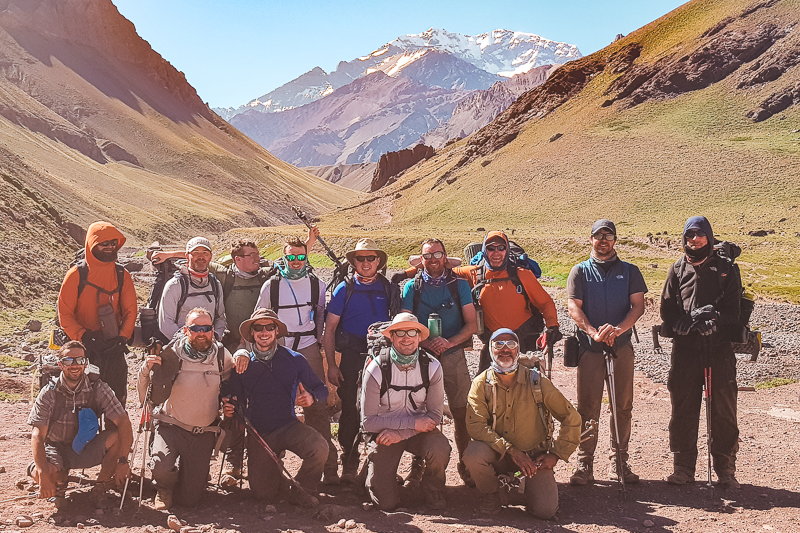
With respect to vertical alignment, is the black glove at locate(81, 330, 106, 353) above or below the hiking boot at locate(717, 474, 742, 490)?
above

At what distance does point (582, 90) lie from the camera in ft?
332

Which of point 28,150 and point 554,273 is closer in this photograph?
point 554,273

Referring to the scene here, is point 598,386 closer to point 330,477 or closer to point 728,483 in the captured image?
point 728,483

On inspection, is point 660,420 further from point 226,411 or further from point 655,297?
point 655,297

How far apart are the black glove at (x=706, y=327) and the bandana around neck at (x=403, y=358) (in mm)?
3438

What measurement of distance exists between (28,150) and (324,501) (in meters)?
112

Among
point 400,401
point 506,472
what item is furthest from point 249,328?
point 506,472

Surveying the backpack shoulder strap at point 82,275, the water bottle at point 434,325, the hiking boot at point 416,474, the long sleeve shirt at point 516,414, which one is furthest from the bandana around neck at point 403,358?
the backpack shoulder strap at point 82,275

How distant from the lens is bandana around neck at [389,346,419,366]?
7.50 meters

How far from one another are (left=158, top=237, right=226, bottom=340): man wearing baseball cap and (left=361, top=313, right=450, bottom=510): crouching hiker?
2.32 meters

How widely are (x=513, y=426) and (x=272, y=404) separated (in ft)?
9.19

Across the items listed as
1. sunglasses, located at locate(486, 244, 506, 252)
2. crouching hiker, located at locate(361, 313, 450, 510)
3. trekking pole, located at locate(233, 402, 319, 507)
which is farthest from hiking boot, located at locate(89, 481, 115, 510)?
sunglasses, located at locate(486, 244, 506, 252)

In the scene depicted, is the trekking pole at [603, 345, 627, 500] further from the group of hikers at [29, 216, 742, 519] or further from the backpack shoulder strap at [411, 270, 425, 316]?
the backpack shoulder strap at [411, 270, 425, 316]

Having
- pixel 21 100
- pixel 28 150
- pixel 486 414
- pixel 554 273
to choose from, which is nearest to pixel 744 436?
pixel 486 414
